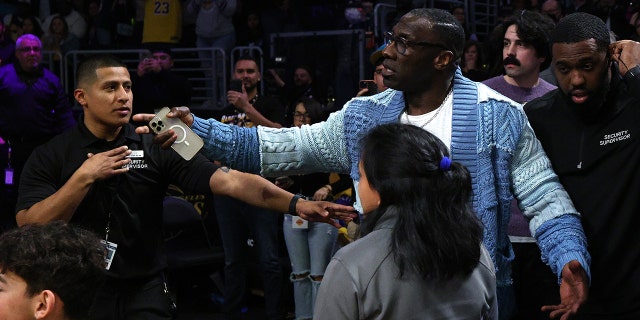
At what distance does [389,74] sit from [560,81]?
2.30ft

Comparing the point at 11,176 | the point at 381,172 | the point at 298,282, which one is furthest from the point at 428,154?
the point at 11,176

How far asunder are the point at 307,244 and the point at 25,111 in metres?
3.92

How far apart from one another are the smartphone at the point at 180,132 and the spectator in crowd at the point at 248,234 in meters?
3.79

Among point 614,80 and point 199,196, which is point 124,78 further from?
point 199,196

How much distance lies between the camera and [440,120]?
388 cm

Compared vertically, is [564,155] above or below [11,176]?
above

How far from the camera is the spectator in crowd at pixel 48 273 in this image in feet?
9.95

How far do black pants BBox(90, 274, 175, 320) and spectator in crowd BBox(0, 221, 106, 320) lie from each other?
53.7 inches

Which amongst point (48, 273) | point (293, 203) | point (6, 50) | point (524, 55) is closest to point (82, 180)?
point (293, 203)

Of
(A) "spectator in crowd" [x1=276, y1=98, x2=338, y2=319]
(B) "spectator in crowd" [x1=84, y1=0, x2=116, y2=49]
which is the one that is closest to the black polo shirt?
(A) "spectator in crowd" [x1=276, y1=98, x2=338, y2=319]

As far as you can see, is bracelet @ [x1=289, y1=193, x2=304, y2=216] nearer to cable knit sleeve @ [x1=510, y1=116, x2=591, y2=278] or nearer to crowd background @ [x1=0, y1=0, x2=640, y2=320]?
cable knit sleeve @ [x1=510, y1=116, x2=591, y2=278]

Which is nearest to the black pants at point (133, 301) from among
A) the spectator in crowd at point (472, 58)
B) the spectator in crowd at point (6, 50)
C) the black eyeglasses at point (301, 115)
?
the black eyeglasses at point (301, 115)

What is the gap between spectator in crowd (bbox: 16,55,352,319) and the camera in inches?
177

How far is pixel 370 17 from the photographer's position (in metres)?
10.7
